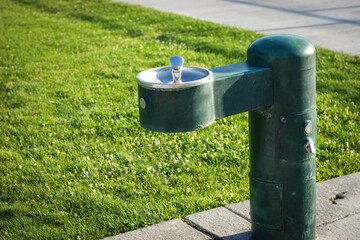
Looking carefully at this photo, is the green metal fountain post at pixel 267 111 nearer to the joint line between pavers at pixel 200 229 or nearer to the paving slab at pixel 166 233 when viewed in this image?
the joint line between pavers at pixel 200 229

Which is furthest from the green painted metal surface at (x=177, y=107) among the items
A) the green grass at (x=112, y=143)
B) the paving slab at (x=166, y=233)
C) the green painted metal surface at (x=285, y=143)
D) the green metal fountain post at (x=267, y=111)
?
the green grass at (x=112, y=143)

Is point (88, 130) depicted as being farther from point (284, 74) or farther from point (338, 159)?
point (284, 74)

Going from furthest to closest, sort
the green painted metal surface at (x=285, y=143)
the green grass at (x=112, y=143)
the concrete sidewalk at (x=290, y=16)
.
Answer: the concrete sidewalk at (x=290, y=16)
the green grass at (x=112, y=143)
the green painted metal surface at (x=285, y=143)

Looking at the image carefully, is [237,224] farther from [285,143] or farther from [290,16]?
[290,16]

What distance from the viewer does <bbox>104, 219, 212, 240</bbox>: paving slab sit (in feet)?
11.6

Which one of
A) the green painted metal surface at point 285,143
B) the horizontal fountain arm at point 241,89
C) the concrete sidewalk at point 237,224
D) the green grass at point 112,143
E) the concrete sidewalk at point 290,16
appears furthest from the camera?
the concrete sidewalk at point 290,16

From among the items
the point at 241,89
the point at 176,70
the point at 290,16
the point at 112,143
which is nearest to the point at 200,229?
the point at 241,89

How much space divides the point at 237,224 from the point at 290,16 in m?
8.21

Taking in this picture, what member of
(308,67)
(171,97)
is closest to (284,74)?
(308,67)

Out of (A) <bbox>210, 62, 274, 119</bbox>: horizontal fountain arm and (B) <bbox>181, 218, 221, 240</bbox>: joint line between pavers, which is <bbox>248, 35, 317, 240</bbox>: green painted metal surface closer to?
(A) <bbox>210, 62, 274, 119</bbox>: horizontal fountain arm

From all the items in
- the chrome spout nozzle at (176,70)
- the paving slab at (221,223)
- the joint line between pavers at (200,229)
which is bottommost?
the joint line between pavers at (200,229)

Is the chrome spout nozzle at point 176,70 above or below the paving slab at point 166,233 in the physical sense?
above

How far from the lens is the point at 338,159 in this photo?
185 inches

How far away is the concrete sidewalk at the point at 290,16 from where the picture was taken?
9094 mm
